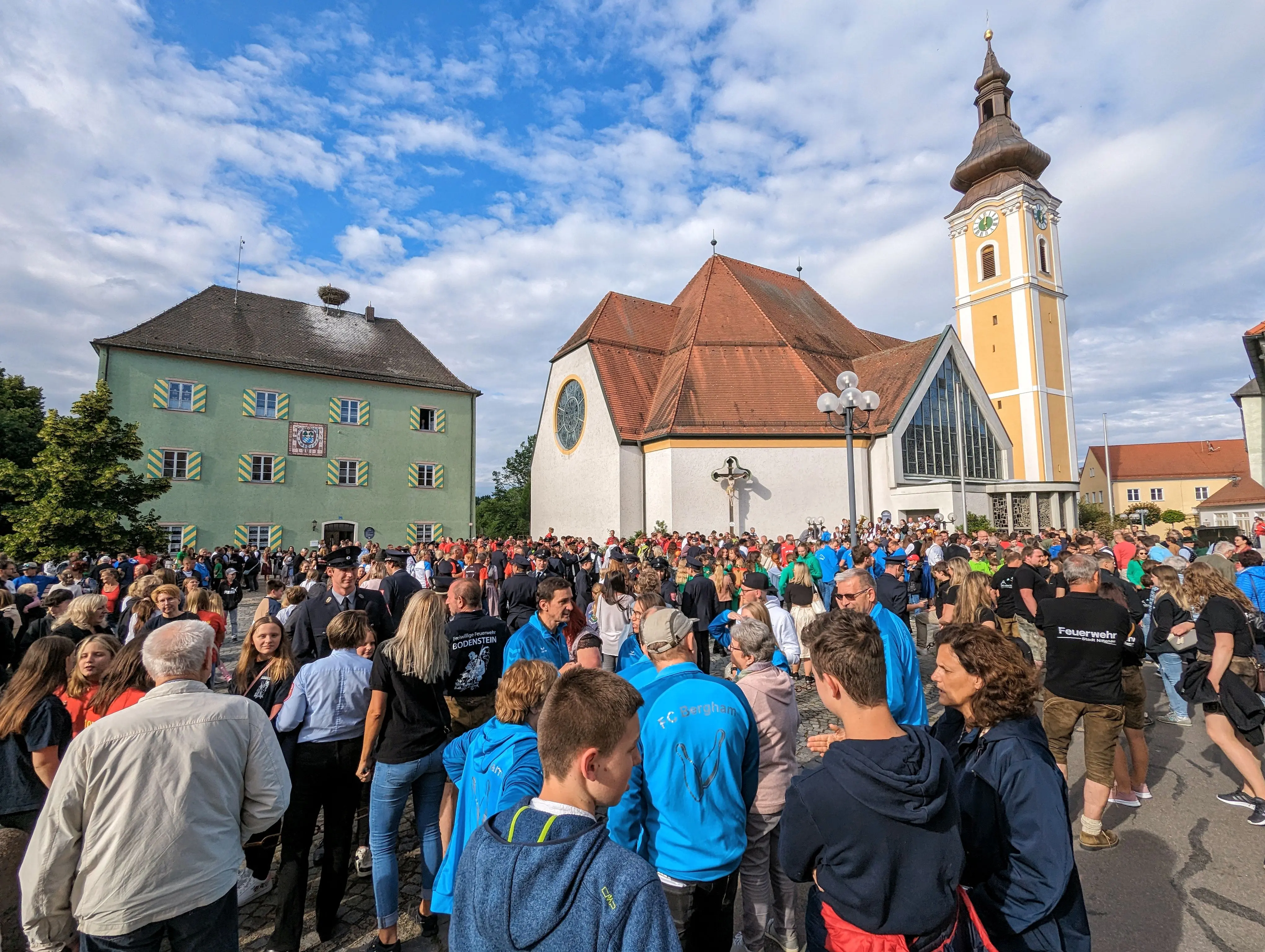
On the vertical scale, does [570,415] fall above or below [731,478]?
above

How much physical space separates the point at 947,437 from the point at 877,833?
1240 inches

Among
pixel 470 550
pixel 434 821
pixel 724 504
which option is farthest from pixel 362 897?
pixel 724 504

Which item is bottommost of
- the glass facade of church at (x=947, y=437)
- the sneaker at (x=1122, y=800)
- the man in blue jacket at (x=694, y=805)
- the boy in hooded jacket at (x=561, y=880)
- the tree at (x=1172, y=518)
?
the sneaker at (x=1122, y=800)

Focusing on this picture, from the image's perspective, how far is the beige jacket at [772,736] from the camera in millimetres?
3203

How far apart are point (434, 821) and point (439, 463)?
32.0m

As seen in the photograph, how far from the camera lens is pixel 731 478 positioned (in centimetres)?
2608

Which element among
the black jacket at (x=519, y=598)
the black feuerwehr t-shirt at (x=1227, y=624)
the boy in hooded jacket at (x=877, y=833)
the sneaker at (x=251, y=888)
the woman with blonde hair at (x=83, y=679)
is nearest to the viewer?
the boy in hooded jacket at (x=877, y=833)

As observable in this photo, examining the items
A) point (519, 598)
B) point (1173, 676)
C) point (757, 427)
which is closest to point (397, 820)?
point (519, 598)

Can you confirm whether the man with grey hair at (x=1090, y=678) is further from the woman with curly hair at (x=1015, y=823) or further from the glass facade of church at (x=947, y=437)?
the glass facade of church at (x=947, y=437)

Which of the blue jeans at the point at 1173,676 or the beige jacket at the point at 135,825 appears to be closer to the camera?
the beige jacket at the point at 135,825

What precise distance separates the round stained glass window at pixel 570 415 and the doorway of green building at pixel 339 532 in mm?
10900

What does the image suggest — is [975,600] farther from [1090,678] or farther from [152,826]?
[152,826]

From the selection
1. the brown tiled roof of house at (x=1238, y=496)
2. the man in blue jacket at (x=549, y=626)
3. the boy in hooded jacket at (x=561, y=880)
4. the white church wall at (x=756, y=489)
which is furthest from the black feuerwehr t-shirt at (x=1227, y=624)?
the brown tiled roof of house at (x=1238, y=496)

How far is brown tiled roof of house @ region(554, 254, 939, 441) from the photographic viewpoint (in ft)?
90.2
